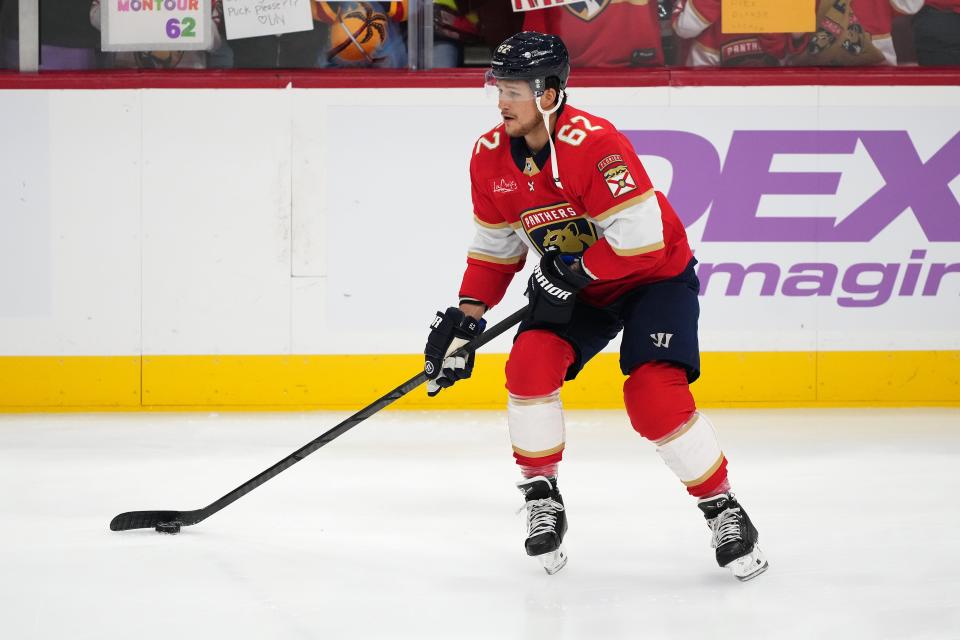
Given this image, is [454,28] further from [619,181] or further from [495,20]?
[619,181]

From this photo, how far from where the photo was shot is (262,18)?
4629 mm

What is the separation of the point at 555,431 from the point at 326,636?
2.16ft

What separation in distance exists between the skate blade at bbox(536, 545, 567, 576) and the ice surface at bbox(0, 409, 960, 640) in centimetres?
2

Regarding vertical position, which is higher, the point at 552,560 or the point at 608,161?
the point at 608,161

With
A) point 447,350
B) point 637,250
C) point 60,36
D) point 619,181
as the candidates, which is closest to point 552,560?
point 447,350

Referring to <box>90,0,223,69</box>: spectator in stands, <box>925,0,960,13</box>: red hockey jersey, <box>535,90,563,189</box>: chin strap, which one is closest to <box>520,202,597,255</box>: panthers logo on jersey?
<box>535,90,563,189</box>: chin strap

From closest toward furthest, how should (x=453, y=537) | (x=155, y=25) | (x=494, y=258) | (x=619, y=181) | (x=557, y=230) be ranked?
(x=619, y=181)
(x=557, y=230)
(x=494, y=258)
(x=453, y=537)
(x=155, y=25)

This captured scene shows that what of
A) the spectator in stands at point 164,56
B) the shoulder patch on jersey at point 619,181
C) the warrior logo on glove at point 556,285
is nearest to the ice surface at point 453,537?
the warrior logo on glove at point 556,285

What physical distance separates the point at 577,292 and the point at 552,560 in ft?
1.80

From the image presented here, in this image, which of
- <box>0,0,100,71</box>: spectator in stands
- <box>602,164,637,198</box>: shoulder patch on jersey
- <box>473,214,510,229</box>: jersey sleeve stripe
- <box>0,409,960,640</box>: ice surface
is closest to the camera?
<box>0,409,960,640</box>: ice surface

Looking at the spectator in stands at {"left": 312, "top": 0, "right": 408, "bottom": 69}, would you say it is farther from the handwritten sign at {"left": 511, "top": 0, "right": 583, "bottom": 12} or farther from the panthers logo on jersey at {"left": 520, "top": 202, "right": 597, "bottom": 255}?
the panthers logo on jersey at {"left": 520, "top": 202, "right": 597, "bottom": 255}

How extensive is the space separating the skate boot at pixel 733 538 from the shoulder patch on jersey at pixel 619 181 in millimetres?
648

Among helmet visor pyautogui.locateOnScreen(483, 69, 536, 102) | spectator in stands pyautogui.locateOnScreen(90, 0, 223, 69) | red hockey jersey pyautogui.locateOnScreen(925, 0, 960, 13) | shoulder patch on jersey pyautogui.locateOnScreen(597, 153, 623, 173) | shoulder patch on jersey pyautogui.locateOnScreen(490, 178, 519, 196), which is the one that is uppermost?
red hockey jersey pyautogui.locateOnScreen(925, 0, 960, 13)

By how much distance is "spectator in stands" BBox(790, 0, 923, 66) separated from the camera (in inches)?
184
